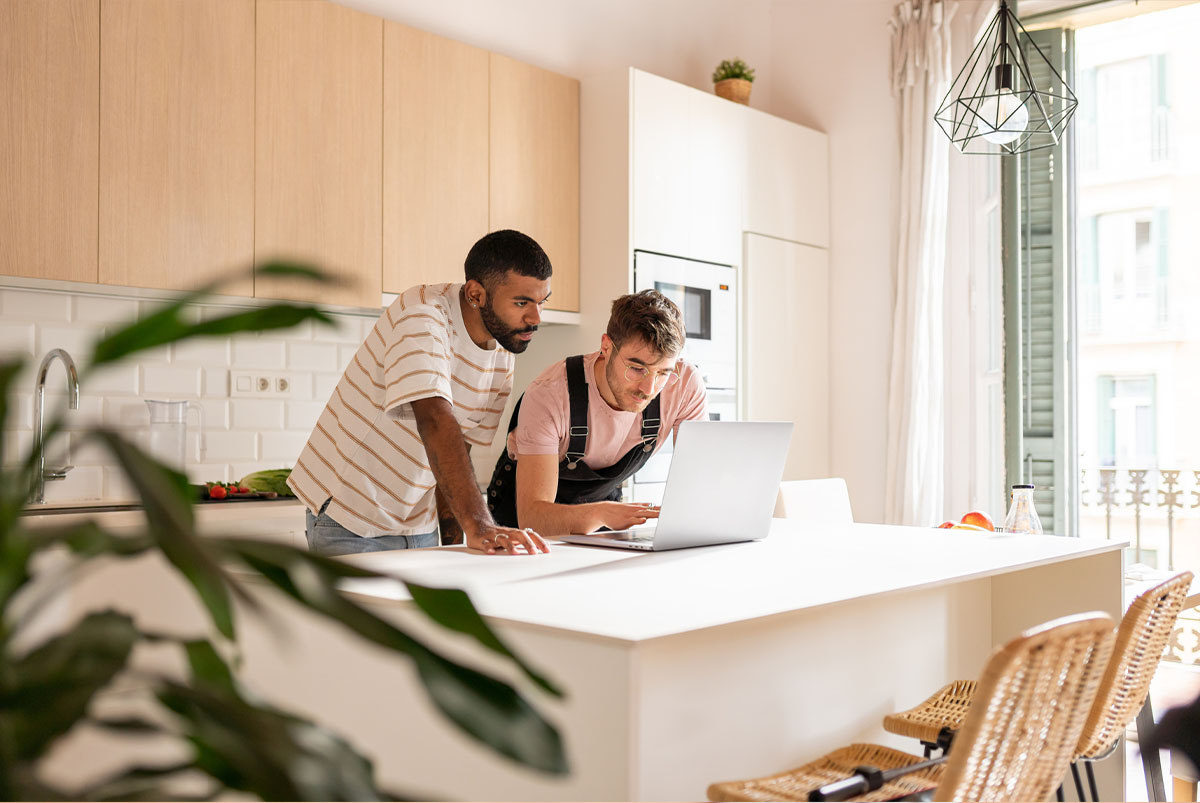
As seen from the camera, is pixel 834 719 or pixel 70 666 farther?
pixel 834 719

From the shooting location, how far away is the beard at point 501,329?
2289mm

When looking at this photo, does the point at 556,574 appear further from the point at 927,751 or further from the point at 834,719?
the point at 927,751

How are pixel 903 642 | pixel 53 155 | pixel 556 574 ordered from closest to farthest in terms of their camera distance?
pixel 556 574 → pixel 903 642 → pixel 53 155

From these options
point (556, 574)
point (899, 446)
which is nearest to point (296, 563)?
point (556, 574)

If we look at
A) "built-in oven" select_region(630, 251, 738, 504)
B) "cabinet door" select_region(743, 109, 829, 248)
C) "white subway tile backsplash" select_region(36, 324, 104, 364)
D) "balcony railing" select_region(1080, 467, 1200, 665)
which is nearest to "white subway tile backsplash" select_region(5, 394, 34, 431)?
"white subway tile backsplash" select_region(36, 324, 104, 364)

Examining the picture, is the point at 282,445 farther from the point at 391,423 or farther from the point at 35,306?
the point at 391,423

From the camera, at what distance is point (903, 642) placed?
6.28ft

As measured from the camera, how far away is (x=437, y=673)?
48 centimetres

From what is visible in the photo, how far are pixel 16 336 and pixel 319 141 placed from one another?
0.96 metres

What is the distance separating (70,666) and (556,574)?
112 cm

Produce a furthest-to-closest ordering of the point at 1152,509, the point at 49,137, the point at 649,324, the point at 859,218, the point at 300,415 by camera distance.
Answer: the point at 1152,509 → the point at 859,218 → the point at 300,415 → the point at 49,137 → the point at 649,324

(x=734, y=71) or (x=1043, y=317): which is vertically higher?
(x=734, y=71)

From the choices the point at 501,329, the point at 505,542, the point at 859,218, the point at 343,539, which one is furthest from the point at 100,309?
the point at 859,218

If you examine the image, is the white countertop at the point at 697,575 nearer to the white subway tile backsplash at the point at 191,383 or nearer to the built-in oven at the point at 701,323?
the white subway tile backsplash at the point at 191,383
